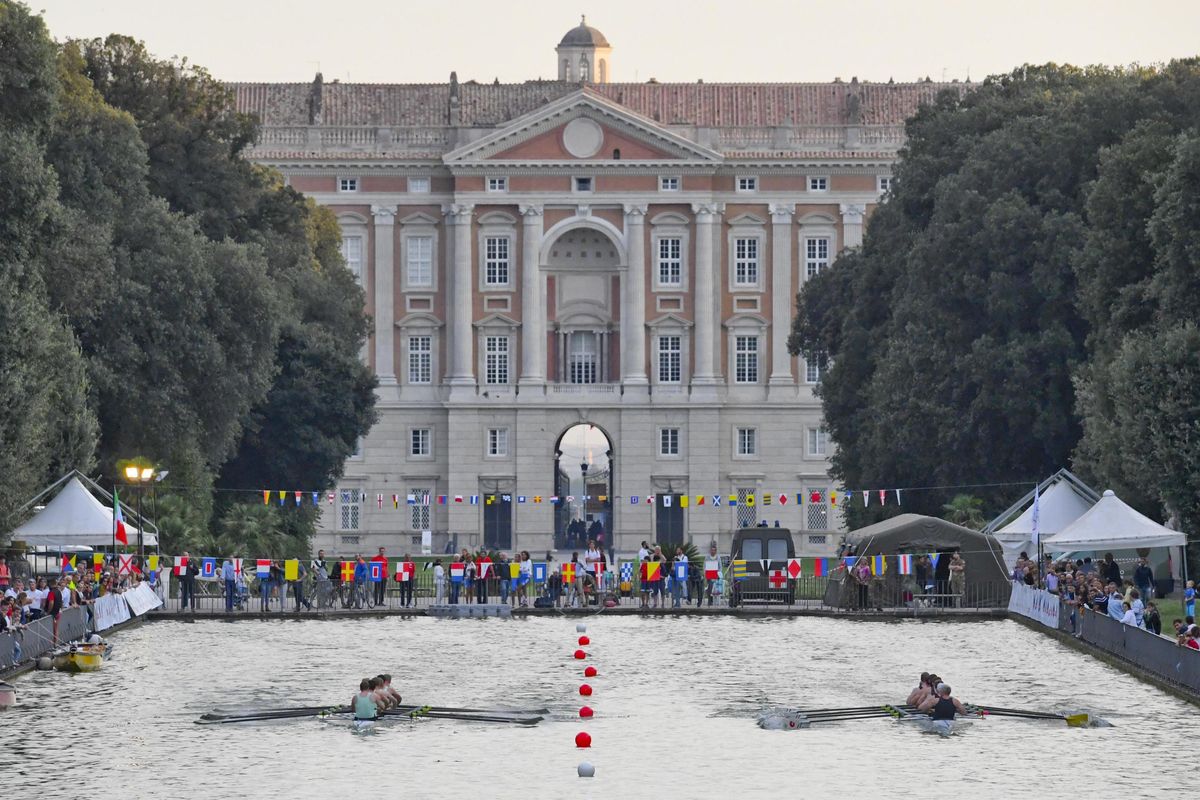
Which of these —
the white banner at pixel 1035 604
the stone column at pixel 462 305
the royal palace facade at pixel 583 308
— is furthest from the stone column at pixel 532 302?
the white banner at pixel 1035 604

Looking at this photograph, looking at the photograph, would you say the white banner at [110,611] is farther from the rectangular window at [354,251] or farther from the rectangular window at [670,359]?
the rectangular window at [670,359]

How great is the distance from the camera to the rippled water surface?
37.9 m

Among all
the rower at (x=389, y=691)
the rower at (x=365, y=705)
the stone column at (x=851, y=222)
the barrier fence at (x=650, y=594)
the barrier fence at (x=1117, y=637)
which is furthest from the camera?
the stone column at (x=851, y=222)

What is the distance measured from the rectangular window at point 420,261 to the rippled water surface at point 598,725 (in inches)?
2974

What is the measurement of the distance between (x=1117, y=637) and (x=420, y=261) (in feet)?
288

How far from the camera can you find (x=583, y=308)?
140m

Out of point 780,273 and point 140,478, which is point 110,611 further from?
point 780,273

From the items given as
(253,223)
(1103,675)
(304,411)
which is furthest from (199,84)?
(1103,675)

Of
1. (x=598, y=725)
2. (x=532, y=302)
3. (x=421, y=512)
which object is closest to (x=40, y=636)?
(x=598, y=725)

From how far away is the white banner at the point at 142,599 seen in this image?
67688 millimetres

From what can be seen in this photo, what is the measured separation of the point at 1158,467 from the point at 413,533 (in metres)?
72.1

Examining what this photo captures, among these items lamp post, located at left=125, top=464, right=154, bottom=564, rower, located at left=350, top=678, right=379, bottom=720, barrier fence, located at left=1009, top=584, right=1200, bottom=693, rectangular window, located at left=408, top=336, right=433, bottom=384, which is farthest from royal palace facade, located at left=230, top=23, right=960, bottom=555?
rower, located at left=350, top=678, right=379, bottom=720

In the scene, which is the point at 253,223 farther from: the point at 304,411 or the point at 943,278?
the point at 943,278

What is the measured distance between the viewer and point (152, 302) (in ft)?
262
